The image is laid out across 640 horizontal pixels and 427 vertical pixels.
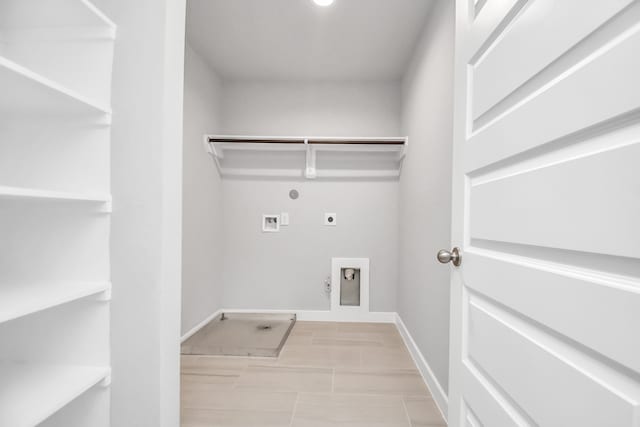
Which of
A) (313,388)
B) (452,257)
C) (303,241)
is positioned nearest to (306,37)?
(303,241)

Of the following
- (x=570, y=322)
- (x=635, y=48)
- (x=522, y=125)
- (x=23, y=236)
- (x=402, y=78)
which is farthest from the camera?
(x=402, y=78)

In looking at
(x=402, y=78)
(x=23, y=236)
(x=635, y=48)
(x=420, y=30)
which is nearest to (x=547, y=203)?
(x=635, y=48)

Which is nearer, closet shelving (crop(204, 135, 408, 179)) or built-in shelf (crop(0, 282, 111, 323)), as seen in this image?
built-in shelf (crop(0, 282, 111, 323))

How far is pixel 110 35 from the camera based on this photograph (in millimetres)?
1137

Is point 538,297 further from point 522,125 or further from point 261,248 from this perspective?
point 261,248

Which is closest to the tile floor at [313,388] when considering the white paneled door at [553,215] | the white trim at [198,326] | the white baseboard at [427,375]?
the white baseboard at [427,375]

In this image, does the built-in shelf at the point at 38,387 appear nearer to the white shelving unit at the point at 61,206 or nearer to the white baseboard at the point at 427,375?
the white shelving unit at the point at 61,206

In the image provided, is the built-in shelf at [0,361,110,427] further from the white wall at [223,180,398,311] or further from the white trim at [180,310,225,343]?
the white wall at [223,180,398,311]

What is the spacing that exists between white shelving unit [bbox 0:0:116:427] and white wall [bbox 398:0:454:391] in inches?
61.1

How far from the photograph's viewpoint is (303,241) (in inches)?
119

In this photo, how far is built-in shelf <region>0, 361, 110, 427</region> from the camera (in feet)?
2.90

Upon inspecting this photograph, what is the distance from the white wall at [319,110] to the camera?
299 cm

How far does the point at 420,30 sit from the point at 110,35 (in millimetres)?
1963

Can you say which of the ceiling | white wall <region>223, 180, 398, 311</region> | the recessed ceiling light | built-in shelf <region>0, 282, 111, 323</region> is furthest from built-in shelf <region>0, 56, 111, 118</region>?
white wall <region>223, 180, 398, 311</region>
